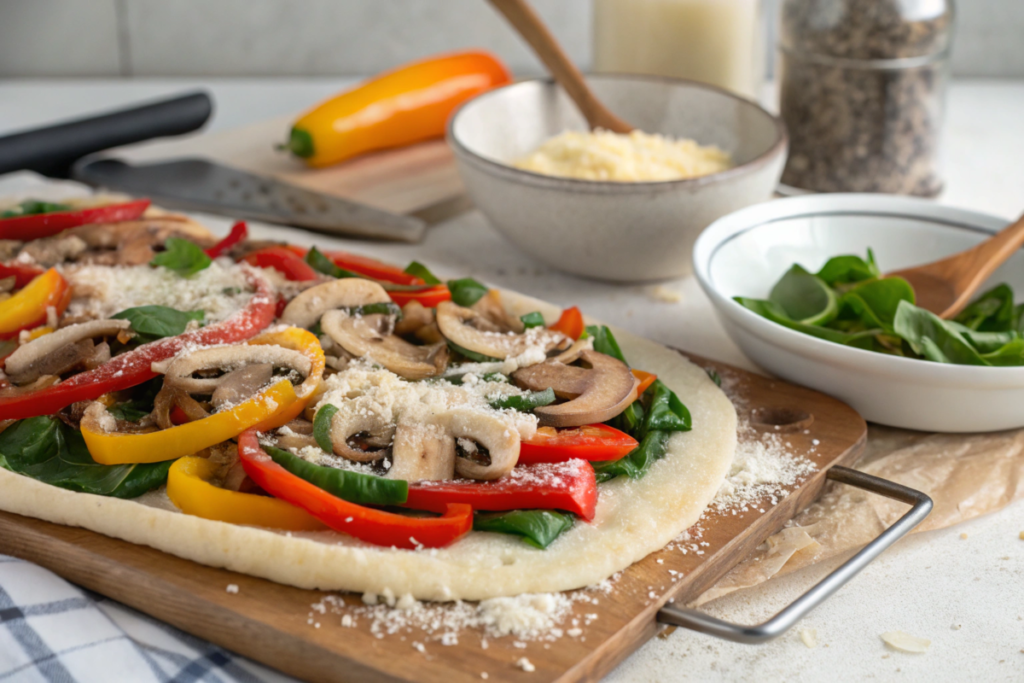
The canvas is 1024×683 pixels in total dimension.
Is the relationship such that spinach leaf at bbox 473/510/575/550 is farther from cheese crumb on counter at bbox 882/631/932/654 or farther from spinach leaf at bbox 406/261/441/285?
spinach leaf at bbox 406/261/441/285

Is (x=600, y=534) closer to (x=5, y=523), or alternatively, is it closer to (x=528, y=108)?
(x=5, y=523)

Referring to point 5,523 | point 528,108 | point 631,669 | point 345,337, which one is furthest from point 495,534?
point 528,108

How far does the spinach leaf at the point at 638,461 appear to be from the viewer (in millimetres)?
2010

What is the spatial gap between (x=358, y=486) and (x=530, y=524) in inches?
12.7

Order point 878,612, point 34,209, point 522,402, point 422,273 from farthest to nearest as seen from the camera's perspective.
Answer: point 34,209 → point 422,273 → point 522,402 → point 878,612

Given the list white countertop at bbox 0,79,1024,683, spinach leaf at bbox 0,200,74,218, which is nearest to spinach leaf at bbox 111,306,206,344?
spinach leaf at bbox 0,200,74,218

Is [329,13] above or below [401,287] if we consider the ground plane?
above

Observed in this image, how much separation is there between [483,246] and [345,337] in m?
1.34

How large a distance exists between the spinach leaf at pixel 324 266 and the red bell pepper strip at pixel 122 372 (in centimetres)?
39

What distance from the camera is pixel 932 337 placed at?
231cm

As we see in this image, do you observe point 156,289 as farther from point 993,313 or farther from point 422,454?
point 993,313

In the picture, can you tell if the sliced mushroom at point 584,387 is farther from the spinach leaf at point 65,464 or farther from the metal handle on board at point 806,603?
the spinach leaf at point 65,464

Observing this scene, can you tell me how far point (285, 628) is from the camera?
63.4 inches

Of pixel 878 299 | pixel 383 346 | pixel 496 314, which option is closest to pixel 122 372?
pixel 383 346
